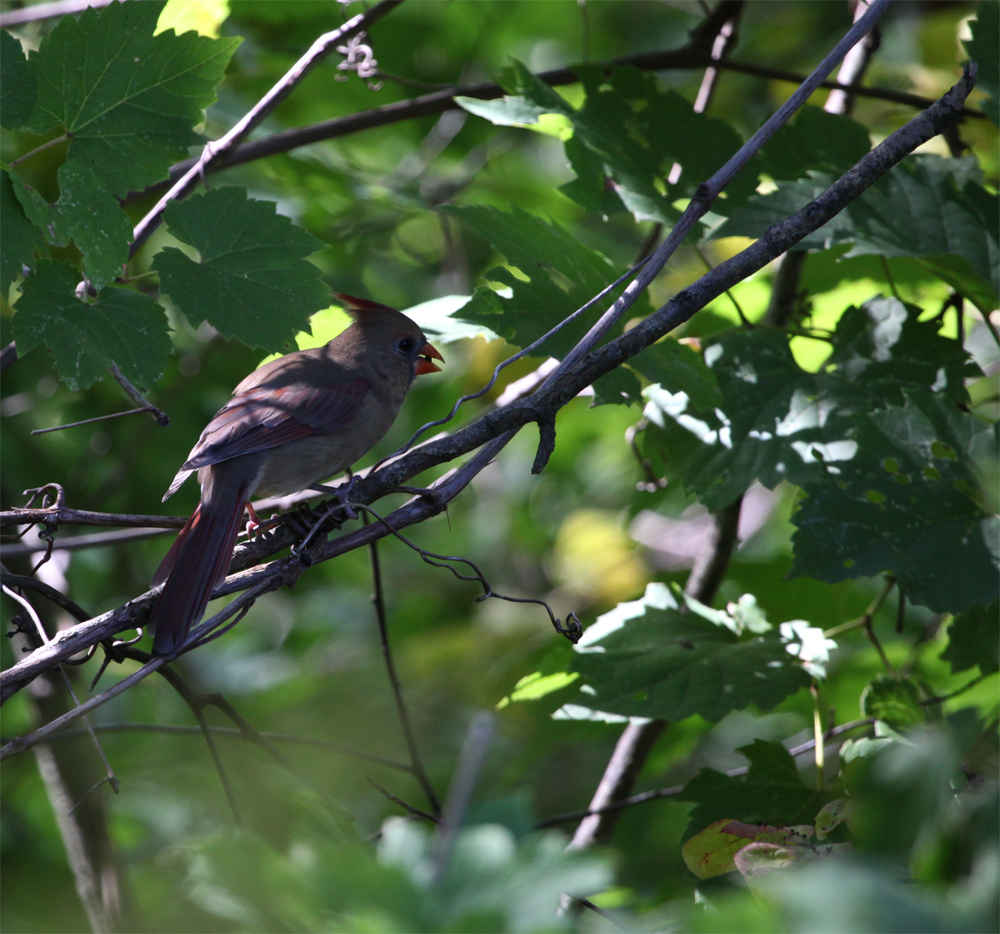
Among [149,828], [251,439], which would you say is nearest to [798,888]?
[251,439]

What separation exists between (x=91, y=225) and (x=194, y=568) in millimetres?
753

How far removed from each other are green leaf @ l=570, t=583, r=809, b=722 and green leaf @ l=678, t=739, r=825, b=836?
11 cm

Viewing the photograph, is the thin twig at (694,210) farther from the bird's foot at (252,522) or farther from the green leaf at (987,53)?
the bird's foot at (252,522)

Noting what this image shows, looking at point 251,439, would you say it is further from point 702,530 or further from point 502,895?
point 702,530

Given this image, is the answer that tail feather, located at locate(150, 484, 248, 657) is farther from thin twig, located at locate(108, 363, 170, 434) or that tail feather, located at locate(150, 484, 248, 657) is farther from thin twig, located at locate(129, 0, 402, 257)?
thin twig, located at locate(129, 0, 402, 257)

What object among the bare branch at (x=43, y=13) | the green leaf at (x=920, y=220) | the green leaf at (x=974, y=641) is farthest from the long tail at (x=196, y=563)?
the green leaf at (x=974, y=641)

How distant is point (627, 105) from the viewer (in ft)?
8.69

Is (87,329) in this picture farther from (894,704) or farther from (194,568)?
(894,704)

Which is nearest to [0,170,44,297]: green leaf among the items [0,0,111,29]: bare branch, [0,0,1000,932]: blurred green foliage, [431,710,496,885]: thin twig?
[0,0,1000,932]: blurred green foliage

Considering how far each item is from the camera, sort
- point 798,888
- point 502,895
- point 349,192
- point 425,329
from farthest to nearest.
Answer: point 349,192 → point 425,329 → point 502,895 → point 798,888

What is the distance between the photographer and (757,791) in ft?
6.83

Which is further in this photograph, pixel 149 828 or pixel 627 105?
pixel 149 828

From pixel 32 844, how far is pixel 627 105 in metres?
3.73

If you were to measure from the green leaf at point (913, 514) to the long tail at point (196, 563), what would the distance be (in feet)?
4.05
